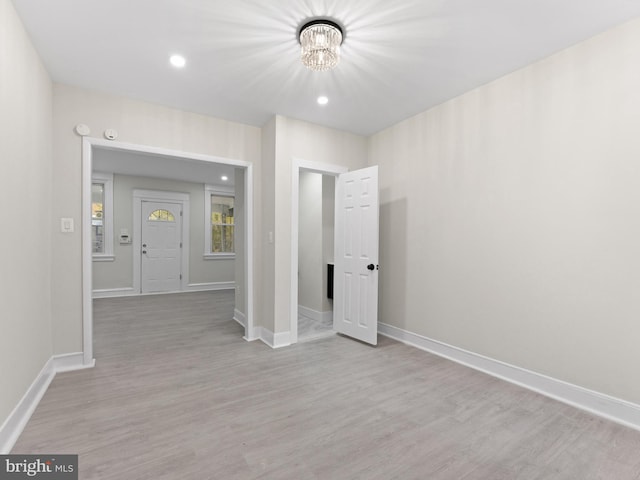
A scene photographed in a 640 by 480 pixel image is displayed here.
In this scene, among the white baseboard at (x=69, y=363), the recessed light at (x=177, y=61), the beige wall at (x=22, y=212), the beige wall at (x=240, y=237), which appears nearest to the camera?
the beige wall at (x=22, y=212)

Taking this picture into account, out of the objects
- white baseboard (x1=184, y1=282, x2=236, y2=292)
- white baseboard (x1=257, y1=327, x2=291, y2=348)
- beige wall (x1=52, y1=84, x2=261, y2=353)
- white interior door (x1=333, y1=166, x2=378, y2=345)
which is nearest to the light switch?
beige wall (x1=52, y1=84, x2=261, y2=353)

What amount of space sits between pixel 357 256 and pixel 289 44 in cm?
225

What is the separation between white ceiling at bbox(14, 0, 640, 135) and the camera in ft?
6.07

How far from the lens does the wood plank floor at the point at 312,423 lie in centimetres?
159

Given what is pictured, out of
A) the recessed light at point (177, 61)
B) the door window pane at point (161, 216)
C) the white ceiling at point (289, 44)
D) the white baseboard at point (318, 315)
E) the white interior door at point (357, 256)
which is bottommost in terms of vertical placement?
the white baseboard at point (318, 315)

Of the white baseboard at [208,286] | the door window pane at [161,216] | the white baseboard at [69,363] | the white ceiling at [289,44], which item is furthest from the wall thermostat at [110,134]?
the white baseboard at [208,286]

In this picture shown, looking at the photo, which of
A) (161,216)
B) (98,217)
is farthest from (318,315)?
(98,217)

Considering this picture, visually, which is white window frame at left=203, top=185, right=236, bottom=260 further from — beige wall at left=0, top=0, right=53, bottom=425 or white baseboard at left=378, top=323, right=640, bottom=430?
white baseboard at left=378, top=323, right=640, bottom=430

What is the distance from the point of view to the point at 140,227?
6.66 m

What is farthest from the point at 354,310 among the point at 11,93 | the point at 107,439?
the point at 11,93

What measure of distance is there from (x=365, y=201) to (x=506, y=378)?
7.09ft

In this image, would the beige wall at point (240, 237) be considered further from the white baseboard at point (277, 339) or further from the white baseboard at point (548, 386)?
the white baseboard at point (548, 386)

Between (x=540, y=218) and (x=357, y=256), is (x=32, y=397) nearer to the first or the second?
(x=357, y=256)

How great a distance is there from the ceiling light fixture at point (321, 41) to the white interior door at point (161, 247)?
235 inches
